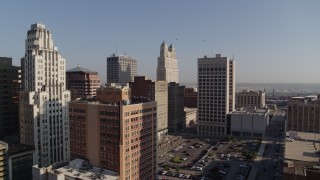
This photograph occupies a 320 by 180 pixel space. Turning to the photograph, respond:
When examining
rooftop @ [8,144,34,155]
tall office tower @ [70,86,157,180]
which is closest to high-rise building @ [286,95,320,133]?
tall office tower @ [70,86,157,180]

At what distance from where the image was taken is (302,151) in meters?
107

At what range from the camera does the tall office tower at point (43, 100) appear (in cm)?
11406

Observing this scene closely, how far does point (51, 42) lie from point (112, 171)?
212 feet

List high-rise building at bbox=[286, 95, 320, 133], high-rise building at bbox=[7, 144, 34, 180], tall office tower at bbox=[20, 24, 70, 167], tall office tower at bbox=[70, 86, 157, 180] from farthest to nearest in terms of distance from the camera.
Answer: high-rise building at bbox=[286, 95, 320, 133] → tall office tower at bbox=[20, 24, 70, 167] → high-rise building at bbox=[7, 144, 34, 180] → tall office tower at bbox=[70, 86, 157, 180]

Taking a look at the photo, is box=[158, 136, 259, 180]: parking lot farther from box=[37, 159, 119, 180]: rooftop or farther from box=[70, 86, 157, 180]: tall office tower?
box=[37, 159, 119, 180]: rooftop

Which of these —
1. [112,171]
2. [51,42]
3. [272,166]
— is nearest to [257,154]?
[272,166]

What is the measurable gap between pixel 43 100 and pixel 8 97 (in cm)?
3662

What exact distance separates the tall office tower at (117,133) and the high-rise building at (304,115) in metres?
124

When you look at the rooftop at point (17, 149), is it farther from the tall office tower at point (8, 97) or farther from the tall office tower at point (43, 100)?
the tall office tower at point (8, 97)

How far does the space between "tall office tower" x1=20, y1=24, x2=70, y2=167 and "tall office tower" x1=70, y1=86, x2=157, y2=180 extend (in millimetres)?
17577

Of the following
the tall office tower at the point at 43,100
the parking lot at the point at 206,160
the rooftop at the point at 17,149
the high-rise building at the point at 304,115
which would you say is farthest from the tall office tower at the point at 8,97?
the high-rise building at the point at 304,115

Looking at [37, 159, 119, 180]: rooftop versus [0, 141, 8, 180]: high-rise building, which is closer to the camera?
[37, 159, 119, 180]: rooftop

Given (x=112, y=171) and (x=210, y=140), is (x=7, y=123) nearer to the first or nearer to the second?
(x=112, y=171)

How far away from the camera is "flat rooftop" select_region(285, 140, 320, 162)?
321 feet
